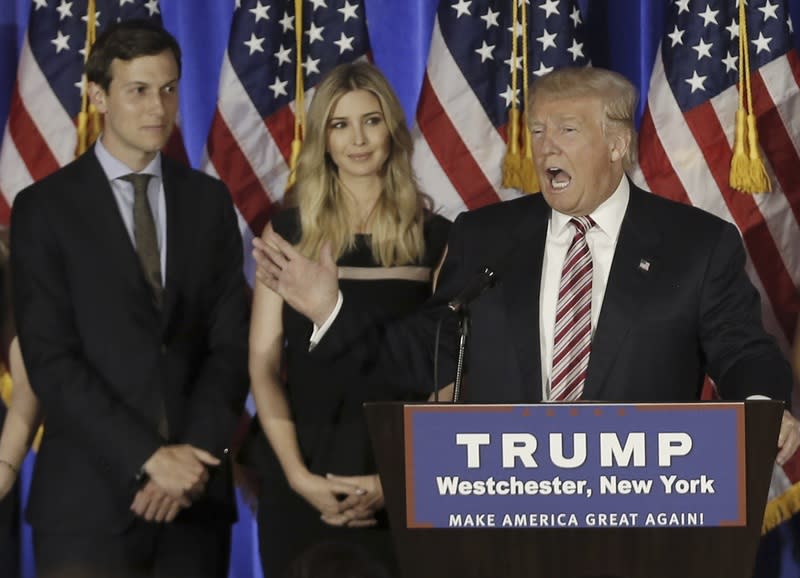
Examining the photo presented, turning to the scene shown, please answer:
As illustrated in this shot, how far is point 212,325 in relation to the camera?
3.37 metres

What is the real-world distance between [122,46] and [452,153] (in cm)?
103

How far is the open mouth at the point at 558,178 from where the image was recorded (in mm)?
2664

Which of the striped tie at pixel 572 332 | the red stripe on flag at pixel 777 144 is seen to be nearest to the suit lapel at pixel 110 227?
the striped tie at pixel 572 332

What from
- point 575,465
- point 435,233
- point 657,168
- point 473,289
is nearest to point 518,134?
point 657,168

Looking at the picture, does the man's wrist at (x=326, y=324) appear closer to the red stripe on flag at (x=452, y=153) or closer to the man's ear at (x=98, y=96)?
the man's ear at (x=98, y=96)

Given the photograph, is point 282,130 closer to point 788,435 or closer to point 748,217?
point 748,217

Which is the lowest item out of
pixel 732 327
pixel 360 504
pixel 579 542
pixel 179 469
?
pixel 360 504

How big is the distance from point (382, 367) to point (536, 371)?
344mm

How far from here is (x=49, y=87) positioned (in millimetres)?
3916

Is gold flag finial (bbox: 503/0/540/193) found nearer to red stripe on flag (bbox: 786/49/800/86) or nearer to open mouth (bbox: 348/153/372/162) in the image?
open mouth (bbox: 348/153/372/162)

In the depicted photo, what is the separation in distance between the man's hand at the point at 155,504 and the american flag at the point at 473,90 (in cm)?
119

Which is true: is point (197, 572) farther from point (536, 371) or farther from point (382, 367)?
point (536, 371)

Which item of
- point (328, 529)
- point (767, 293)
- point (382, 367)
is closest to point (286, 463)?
point (328, 529)

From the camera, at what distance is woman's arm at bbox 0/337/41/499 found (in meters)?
3.58
